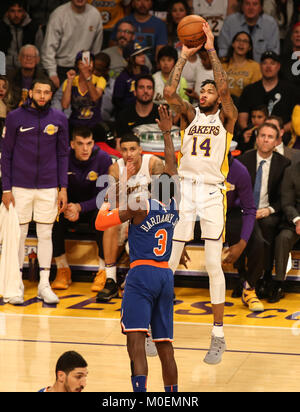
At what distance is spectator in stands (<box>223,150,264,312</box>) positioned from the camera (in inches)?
316

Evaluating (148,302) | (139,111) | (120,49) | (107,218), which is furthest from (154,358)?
(120,49)

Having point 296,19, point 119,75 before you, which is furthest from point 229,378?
point 296,19

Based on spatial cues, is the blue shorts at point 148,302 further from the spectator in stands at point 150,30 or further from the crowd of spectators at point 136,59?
the spectator in stands at point 150,30

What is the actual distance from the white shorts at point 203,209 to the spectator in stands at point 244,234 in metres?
0.96

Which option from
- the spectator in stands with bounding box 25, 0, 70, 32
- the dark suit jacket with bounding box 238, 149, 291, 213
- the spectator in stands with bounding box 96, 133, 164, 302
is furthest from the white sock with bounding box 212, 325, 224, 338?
the spectator in stands with bounding box 25, 0, 70, 32

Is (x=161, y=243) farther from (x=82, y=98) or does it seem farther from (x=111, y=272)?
(x=82, y=98)

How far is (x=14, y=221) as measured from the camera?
8.32 m

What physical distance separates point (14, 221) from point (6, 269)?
49 cm

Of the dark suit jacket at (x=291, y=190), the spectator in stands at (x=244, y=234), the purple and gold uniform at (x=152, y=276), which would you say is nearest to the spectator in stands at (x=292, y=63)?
the dark suit jacket at (x=291, y=190)

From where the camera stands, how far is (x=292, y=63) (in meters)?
10.9

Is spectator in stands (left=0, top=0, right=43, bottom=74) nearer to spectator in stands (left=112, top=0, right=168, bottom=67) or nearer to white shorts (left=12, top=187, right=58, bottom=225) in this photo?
spectator in stands (left=112, top=0, right=168, bottom=67)

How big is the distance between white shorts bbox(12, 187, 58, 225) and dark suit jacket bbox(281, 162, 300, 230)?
240 cm

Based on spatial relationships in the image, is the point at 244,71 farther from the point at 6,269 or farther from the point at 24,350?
the point at 24,350

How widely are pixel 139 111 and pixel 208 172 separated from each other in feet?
10.6
